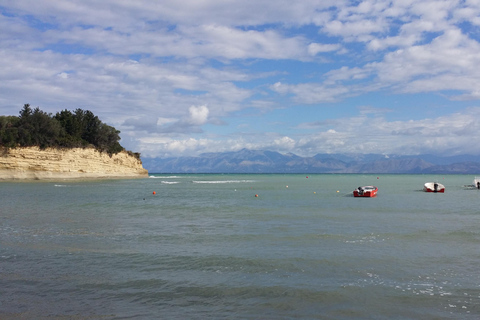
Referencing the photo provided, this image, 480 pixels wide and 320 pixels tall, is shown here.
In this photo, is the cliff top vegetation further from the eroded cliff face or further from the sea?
the sea

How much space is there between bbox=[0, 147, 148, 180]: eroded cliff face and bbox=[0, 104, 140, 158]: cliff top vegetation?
1.39 m

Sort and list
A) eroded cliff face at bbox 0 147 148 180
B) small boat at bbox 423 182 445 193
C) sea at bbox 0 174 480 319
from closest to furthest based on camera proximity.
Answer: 1. sea at bbox 0 174 480 319
2. small boat at bbox 423 182 445 193
3. eroded cliff face at bbox 0 147 148 180

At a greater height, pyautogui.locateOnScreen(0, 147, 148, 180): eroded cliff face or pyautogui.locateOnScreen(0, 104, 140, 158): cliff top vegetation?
pyautogui.locateOnScreen(0, 104, 140, 158): cliff top vegetation

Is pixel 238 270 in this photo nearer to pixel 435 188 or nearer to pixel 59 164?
pixel 435 188

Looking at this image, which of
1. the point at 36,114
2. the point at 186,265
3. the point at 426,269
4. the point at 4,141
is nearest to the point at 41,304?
the point at 186,265

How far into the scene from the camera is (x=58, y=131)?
81.5 meters

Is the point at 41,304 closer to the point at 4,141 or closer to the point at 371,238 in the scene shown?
A: the point at 371,238

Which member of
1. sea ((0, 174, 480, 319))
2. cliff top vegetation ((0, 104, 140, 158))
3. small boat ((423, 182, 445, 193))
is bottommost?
sea ((0, 174, 480, 319))

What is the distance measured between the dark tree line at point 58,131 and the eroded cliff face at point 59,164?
1463 mm

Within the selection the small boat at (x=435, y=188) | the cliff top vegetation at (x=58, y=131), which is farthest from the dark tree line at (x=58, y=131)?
the small boat at (x=435, y=188)

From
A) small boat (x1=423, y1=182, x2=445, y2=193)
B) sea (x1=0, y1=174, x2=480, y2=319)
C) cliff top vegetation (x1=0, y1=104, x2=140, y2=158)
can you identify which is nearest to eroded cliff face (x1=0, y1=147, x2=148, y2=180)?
cliff top vegetation (x1=0, y1=104, x2=140, y2=158)

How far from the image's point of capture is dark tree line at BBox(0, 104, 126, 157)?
7375 centimetres

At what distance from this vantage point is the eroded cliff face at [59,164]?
236 feet

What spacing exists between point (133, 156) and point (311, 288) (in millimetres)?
110223
